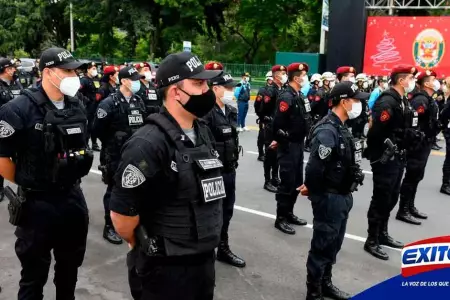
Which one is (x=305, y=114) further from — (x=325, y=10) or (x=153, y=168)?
(x=325, y=10)

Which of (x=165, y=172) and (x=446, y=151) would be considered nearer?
(x=165, y=172)

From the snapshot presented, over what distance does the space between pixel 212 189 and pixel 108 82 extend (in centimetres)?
651

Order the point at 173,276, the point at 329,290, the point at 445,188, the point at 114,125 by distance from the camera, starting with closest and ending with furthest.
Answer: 1. the point at 173,276
2. the point at 329,290
3. the point at 114,125
4. the point at 445,188

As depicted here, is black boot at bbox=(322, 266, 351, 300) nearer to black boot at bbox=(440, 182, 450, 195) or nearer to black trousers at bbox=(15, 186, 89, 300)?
black trousers at bbox=(15, 186, 89, 300)

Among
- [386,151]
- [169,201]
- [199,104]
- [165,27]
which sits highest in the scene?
[165,27]

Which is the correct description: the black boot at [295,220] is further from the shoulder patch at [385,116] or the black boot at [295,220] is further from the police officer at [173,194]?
the police officer at [173,194]

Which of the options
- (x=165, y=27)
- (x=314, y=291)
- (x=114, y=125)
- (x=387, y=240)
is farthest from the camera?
(x=165, y=27)

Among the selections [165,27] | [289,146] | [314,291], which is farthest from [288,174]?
[165,27]

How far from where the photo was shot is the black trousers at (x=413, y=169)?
6180mm

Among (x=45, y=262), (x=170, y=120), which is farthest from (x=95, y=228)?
(x=170, y=120)

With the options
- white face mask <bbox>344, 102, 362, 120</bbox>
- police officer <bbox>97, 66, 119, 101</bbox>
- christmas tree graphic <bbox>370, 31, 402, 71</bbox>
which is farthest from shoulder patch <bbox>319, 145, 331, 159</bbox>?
christmas tree graphic <bbox>370, 31, 402, 71</bbox>

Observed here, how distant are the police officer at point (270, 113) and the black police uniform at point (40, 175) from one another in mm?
4368

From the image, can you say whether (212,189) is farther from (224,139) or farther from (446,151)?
(446,151)

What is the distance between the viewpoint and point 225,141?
184 inches
